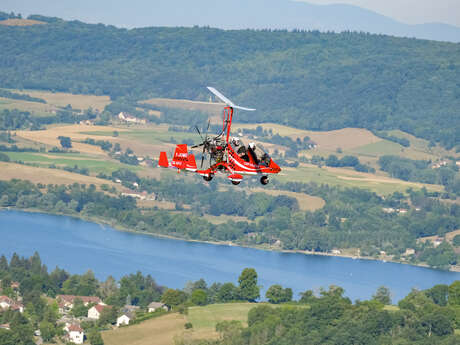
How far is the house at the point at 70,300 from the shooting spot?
96938 millimetres

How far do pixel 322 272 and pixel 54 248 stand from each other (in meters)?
32.4

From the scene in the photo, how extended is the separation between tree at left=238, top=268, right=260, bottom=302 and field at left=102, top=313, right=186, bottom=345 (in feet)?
43.4

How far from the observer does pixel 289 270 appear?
134 m

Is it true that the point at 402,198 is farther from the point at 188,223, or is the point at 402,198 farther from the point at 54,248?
the point at 54,248

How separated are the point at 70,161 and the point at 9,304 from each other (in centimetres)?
9253

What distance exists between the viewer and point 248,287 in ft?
339

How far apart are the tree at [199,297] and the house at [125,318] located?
657 cm

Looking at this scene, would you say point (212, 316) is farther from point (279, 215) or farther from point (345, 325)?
point (279, 215)

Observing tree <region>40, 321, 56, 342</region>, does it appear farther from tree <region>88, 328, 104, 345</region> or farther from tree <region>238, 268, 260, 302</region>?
tree <region>238, 268, 260, 302</region>

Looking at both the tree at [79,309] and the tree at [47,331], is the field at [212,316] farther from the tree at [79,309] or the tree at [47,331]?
the tree at [47,331]

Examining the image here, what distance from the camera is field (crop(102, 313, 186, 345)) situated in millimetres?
84375

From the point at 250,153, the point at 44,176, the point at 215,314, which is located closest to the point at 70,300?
the point at 215,314

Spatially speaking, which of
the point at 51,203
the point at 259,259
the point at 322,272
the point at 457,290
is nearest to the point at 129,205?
the point at 51,203

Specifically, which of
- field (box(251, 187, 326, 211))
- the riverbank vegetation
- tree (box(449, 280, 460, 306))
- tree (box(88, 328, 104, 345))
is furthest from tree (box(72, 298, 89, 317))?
field (box(251, 187, 326, 211))
